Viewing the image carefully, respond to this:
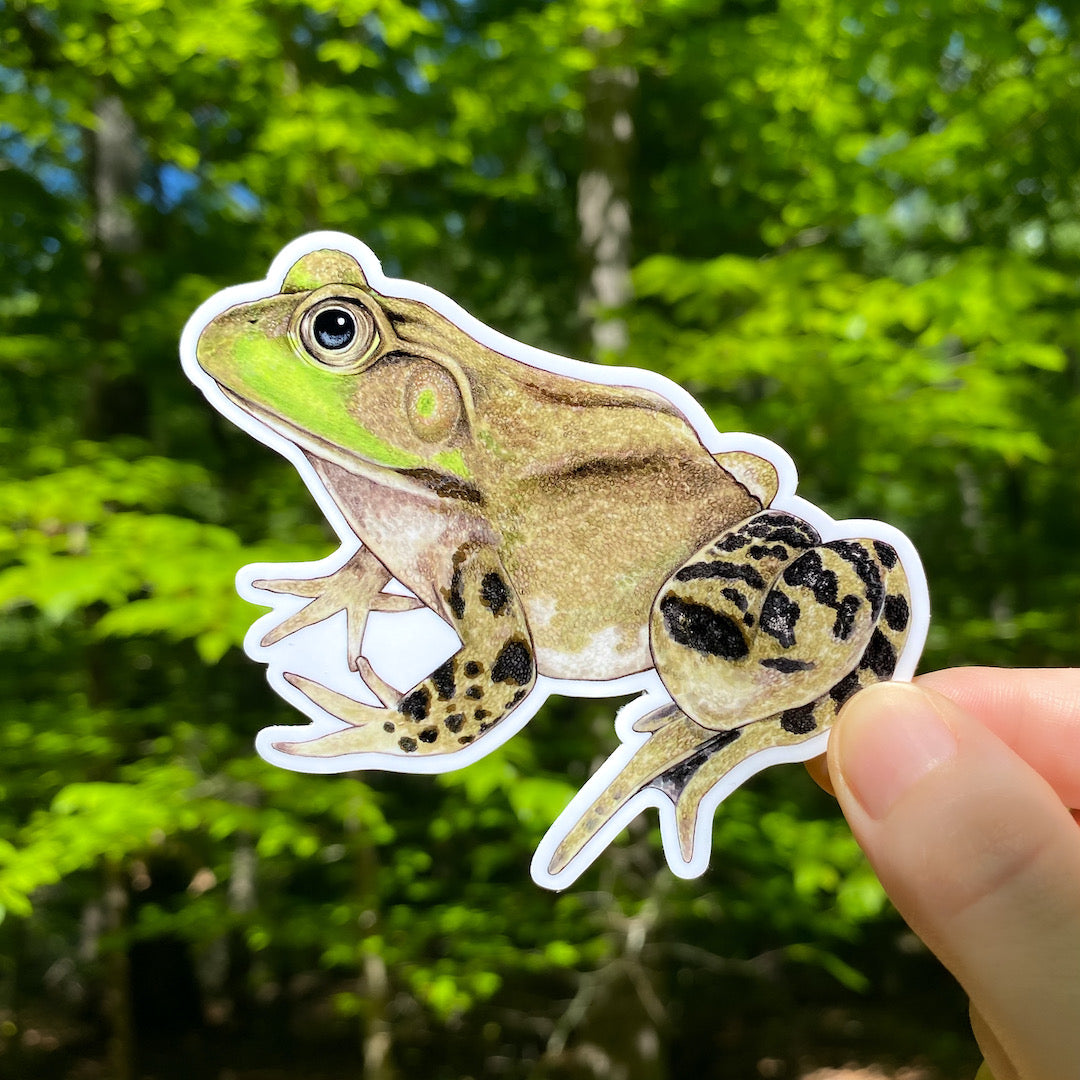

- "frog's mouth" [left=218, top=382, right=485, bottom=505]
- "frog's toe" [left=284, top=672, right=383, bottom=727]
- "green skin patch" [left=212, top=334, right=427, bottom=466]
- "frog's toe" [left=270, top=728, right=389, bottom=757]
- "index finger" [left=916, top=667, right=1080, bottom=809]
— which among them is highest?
"green skin patch" [left=212, top=334, right=427, bottom=466]

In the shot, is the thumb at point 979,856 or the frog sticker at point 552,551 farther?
the frog sticker at point 552,551

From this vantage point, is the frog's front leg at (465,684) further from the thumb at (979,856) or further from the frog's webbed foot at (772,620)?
the thumb at (979,856)

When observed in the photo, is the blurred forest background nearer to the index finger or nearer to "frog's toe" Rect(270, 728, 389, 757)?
"frog's toe" Rect(270, 728, 389, 757)

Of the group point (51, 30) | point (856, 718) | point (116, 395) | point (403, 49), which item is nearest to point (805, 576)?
point (856, 718)

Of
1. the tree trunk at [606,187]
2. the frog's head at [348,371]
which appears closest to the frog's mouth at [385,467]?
the frog's head at [348,371]

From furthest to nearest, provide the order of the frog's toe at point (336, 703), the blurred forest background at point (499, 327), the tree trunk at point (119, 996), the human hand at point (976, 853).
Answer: the tree trunk at point (119, 996)
the blurred forest background at point (499, 327)
the frog's toe at point (336, 703)
the human hand at point (976, 853)

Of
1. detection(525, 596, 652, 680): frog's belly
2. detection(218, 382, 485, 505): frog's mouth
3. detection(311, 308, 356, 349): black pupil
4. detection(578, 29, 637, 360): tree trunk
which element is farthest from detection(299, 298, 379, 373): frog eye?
detection(578, 29, 637, 360): tree trunk

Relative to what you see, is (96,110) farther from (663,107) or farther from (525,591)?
(525,591)

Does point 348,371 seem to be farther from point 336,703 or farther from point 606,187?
point 606,187
